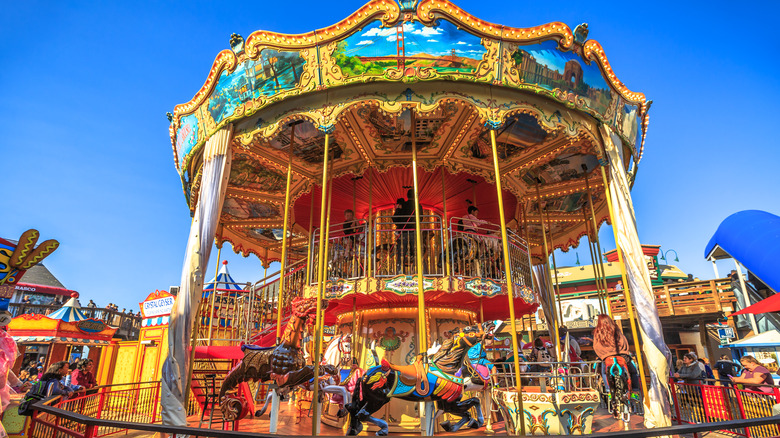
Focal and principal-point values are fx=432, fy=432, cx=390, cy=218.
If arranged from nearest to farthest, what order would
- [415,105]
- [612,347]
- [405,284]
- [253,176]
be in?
1. [415,105]
2. [612,347]
3. [405,284]
4. [253,176]

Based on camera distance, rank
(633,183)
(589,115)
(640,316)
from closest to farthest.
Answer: (640,316) → (589,115) → (633,183)

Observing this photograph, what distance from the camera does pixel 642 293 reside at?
7.08 metres

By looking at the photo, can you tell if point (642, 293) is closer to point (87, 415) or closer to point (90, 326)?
point (87, 415)

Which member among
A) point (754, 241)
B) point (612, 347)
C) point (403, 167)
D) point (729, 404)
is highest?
point (403, 167)

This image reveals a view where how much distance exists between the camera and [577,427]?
19.6 feet

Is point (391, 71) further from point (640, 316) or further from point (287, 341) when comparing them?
point (640, 316)

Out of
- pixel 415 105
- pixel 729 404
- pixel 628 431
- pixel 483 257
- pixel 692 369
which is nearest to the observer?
pixel 628 431

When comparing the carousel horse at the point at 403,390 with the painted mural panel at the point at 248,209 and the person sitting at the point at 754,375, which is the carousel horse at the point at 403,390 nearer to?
the person sitting at the point at 754,375

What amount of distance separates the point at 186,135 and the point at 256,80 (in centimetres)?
261

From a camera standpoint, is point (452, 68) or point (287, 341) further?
point (452, 68)

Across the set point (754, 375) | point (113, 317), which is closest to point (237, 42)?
point (754, 375)

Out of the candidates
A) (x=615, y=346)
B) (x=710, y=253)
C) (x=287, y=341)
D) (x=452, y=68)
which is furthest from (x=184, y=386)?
(x=710, y=253)

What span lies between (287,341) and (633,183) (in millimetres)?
8970

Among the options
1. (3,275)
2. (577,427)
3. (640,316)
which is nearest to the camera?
(3,275)
